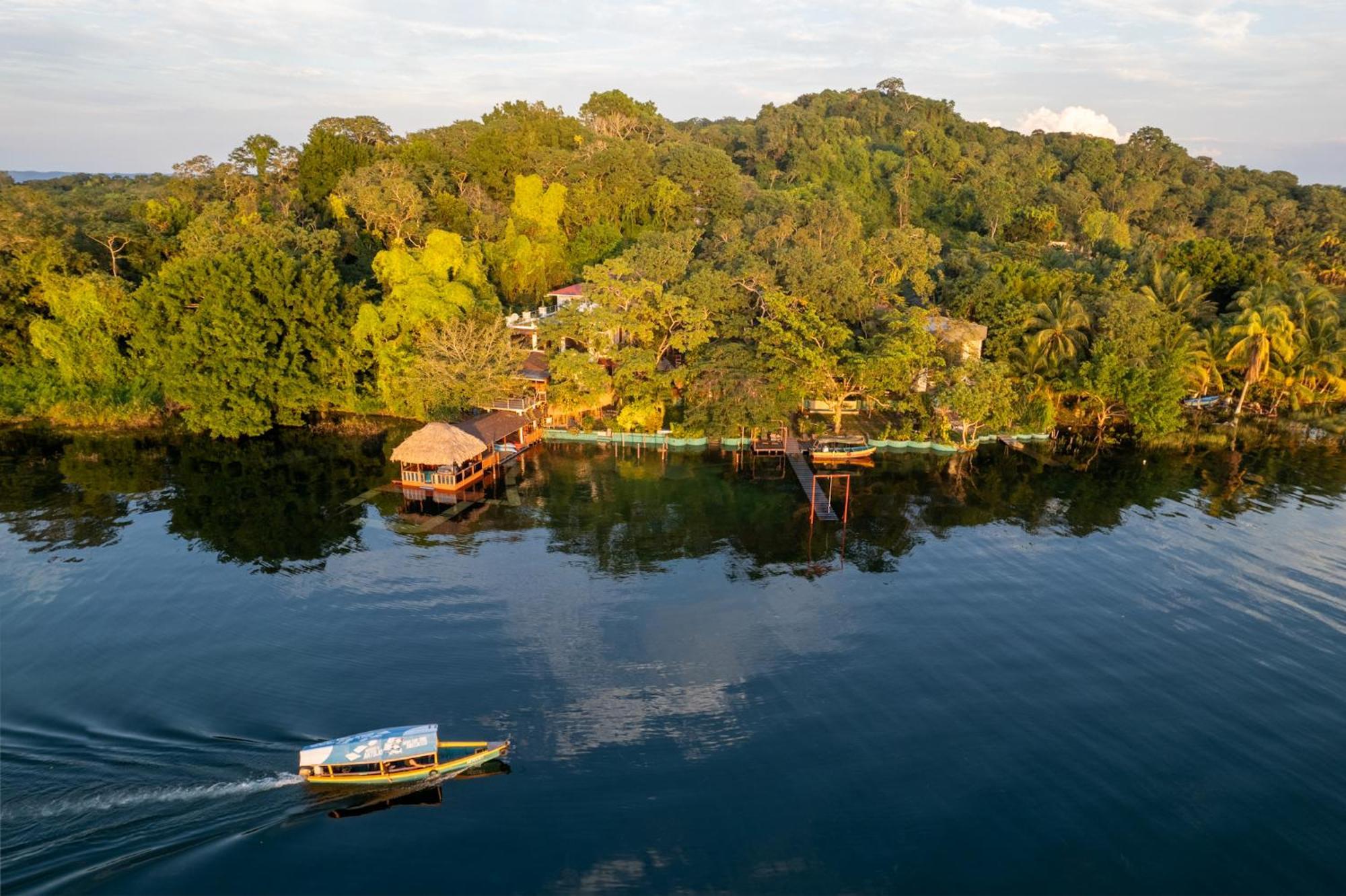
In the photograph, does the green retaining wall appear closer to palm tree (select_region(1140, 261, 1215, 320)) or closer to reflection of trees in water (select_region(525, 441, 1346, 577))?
reflection of trees in water (select_region(525, 441, 1346, 577))

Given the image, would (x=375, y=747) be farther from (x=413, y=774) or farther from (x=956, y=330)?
(x=956, y=330)

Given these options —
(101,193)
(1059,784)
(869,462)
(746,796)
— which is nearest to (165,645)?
(746,796)

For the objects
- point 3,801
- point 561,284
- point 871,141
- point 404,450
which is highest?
point 871,141

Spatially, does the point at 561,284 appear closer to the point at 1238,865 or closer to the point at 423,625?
the point at 423,625

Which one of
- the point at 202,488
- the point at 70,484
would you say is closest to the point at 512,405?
the point at 202,488

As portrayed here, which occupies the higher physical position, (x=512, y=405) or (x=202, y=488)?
(x=512, y=405)

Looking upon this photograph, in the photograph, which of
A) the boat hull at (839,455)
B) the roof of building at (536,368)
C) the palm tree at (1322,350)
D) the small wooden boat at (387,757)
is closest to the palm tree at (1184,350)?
the palm tree at (1322,350)
